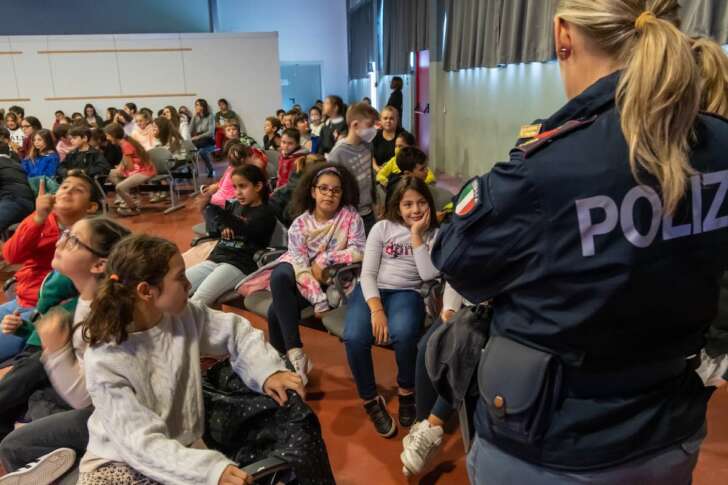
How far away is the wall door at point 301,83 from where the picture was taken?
588 inches

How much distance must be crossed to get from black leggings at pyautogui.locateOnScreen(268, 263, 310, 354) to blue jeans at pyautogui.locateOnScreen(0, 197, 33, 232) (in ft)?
8.87

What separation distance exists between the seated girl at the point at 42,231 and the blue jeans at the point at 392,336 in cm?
139

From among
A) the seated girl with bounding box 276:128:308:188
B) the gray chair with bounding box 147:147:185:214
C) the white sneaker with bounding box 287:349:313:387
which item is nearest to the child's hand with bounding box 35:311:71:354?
the white sneaker with bounding box 287:349:313:387

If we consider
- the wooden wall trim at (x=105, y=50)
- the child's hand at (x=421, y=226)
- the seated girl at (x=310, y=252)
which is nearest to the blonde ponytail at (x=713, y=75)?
the child's hand at (x=421, y=226)

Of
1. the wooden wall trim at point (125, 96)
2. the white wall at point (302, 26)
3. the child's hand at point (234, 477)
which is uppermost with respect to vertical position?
the white wall at point (302, 26)

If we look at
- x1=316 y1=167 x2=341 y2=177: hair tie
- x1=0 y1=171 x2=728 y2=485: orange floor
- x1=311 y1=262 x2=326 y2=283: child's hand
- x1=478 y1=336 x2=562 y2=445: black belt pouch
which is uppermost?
x1=316 y1=167 x2=341 y2=177: hair tie

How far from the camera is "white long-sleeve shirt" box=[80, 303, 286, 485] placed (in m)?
1.24

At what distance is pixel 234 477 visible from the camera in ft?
3.86

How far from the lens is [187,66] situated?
1008cm

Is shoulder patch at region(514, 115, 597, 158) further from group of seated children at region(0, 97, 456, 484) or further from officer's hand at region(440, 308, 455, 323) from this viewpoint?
officer's hand at region(440, 308, 455, 323)

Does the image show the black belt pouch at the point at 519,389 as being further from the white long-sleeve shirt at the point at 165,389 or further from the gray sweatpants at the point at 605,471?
the white long-sleeve shirt at the point at 165,389

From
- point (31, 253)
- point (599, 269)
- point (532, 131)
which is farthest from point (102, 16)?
point (599, 269)

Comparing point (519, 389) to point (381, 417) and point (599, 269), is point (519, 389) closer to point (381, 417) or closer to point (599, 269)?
point (599, 269)

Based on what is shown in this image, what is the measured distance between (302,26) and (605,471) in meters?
15.0
